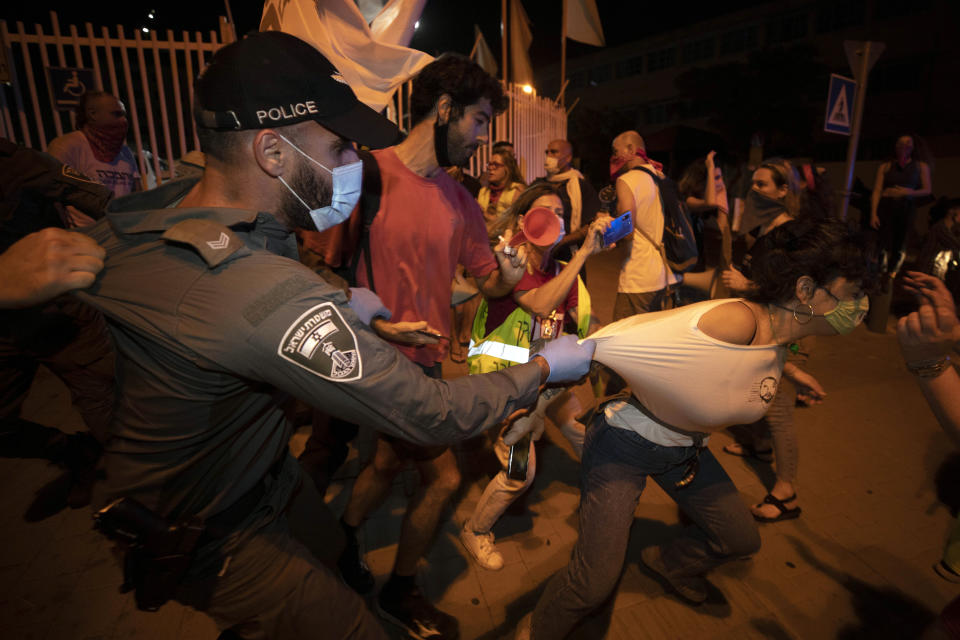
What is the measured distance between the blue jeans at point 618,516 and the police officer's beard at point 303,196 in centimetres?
148

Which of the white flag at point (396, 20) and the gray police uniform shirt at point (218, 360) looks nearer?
the gray police uniform shirt at point (218, 360)

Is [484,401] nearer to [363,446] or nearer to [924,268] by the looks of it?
[363,446]

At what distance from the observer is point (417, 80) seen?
2.44 meters

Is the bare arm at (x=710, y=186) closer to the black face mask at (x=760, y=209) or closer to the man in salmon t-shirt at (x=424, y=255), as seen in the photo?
the black face mask at (x=760, y=209)

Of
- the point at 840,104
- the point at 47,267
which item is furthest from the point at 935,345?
the point at 840,104

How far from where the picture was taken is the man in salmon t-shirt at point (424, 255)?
7.62 feet

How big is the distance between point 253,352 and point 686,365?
147cm

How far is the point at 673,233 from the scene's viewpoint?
433 cm

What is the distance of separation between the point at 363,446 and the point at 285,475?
1.68 metres

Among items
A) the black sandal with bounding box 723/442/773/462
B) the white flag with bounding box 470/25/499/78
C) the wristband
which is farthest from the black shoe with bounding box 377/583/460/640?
the white flag with bounding box 470/25/499/78

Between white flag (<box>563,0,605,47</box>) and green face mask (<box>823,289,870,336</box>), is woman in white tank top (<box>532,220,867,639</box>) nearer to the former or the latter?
green face mask (<box>823,289,870,336</box>)

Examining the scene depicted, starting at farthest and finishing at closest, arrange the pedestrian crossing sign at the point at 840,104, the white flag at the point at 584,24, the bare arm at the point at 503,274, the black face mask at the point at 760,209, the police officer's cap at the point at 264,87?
the white flag at the point at 584,24 < the pedestrian crossing sign at the point at 840,104 < the black face mask at the point at 760,209 < the bare arm at the point at 503,274 < the police officer's cap at the point at 264,87

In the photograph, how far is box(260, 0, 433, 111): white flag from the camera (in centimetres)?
417

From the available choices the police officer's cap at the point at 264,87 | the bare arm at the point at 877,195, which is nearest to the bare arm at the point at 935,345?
the police officer's cap at the point at 264,87
